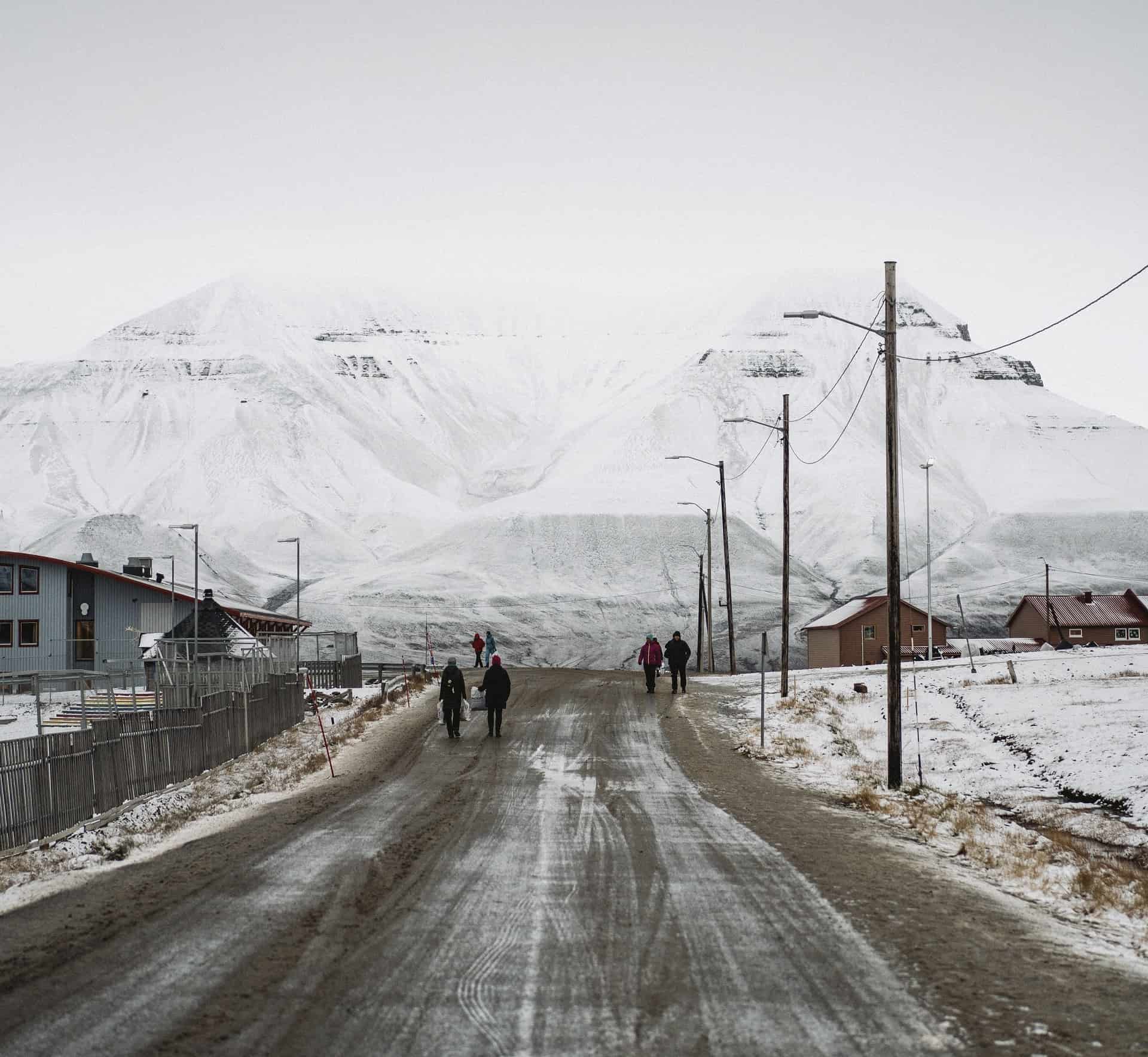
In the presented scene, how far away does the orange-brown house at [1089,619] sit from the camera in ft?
328

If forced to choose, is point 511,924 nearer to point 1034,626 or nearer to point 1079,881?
point 1079,881

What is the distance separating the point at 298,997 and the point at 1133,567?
173 m

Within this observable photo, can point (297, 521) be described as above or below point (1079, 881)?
above

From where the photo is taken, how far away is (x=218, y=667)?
35.9 meters

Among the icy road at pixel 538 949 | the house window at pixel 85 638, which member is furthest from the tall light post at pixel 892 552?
the house window at pixel 85 638

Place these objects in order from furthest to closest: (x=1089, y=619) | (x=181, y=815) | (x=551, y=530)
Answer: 1. (x=551, y=530)
2. (x=1089, y=619)
3. (x=181, y=815)

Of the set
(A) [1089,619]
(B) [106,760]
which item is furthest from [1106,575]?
(B) [106,760]

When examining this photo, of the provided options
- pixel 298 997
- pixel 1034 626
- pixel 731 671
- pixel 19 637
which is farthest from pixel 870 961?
pixel 1034 626

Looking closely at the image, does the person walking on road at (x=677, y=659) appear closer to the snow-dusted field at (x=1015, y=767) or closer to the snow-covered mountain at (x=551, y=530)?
the snow-dusted field at (x=1015, y=767)

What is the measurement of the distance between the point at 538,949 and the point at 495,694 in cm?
1781

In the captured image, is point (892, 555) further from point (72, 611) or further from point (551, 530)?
point (551, 530)

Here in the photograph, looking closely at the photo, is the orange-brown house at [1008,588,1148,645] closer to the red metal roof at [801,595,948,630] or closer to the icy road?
the red metal roof at [801,595,948,630]

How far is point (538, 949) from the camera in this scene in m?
9.14

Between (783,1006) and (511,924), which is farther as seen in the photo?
(511,924)
